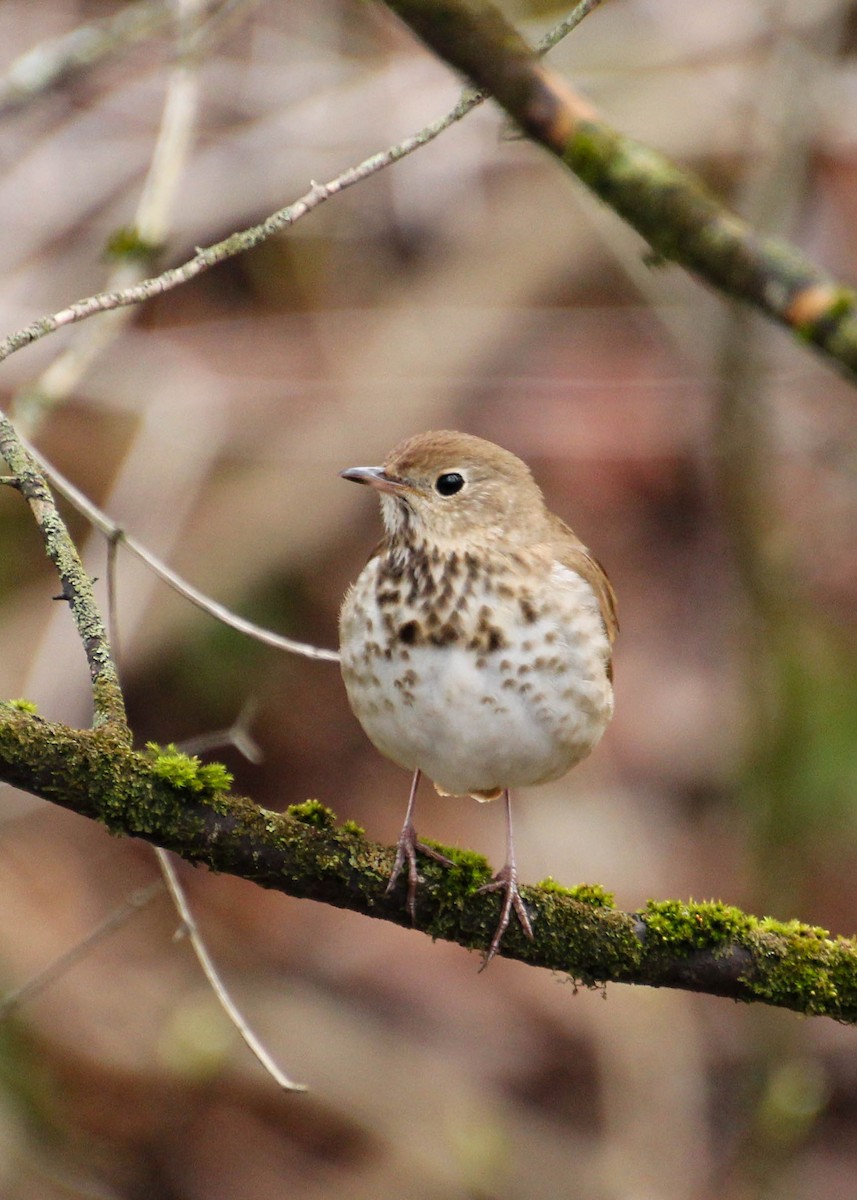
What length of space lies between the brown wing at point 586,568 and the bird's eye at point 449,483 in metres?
0.29

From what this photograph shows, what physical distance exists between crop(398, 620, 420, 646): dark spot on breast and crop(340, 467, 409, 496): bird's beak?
0.42 metres

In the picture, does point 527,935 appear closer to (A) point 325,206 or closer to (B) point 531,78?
(B) point 531,78

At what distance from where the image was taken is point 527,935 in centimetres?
274

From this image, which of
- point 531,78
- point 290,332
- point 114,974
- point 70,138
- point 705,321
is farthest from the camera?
point 290,332

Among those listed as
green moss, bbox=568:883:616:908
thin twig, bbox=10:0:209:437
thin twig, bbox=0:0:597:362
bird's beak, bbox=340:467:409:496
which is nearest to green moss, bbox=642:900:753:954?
green moss, bbox=568:883:616:908

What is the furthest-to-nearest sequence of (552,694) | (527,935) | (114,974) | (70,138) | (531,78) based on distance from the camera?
(70,138), (114,974), (552,694), (527,935), (531,78)

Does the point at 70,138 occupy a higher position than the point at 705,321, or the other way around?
the point at 70,138

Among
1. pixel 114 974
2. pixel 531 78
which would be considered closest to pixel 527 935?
pixel 531 78

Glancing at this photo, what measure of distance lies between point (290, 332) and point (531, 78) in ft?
20.1

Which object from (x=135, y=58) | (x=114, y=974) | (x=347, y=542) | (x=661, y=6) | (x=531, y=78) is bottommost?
(x=114, y=974)

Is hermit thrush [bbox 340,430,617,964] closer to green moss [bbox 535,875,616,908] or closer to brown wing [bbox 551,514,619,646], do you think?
brown wing [bbox 551,514,619,646]

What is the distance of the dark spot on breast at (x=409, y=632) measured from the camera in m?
3.13

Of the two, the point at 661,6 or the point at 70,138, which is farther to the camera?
the point at 661,6

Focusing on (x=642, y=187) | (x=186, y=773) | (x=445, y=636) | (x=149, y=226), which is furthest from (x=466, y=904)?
(x=149, y=226)
